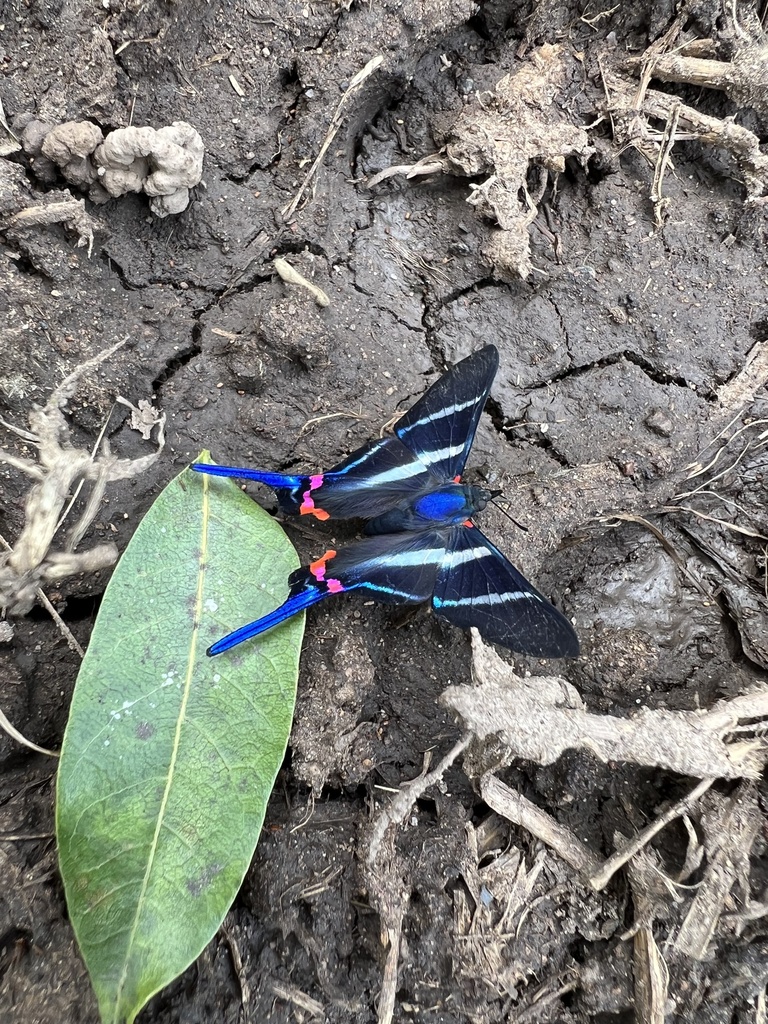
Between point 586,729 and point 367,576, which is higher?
point 367,576

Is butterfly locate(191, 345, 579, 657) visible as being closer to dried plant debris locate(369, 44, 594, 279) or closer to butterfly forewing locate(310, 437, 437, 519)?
butterfly forewing locate(310, 437, 437, 519)

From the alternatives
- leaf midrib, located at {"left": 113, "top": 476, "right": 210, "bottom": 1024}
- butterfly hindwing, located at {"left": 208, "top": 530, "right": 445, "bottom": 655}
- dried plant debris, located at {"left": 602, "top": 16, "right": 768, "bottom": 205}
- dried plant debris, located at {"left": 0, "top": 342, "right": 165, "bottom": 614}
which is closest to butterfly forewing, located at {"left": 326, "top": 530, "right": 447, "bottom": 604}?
butterfly hindwing, located at {"left": 208, "top": 530, "right": 445, "bottom": 655}

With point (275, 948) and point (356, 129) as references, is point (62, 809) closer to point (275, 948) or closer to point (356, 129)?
point (275, 948)

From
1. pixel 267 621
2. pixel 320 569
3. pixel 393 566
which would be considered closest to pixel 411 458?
pixel 393 566

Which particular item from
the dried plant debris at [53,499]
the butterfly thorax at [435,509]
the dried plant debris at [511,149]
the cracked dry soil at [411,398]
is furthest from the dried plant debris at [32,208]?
the butterfly thorax at [435,509]

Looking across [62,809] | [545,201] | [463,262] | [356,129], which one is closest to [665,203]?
[545,201]

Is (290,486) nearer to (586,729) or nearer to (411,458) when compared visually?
(411,458)
